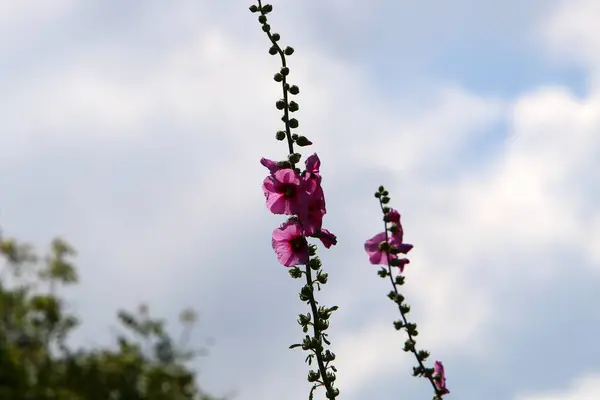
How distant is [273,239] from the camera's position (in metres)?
5.44

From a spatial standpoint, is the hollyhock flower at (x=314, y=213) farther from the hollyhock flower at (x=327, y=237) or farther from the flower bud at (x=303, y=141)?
the flower bud at (x=303, y=141)

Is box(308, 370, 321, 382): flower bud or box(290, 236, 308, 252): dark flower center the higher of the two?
box(290, 236, 308, 252): dark flower center

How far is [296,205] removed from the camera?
5.05 m

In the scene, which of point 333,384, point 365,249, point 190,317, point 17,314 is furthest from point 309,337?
point 17,314

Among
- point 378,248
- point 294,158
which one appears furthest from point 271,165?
point 378,248

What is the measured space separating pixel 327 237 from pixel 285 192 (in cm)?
40

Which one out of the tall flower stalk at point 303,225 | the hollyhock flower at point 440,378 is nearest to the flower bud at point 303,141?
the tall flower stalk at point 303,225

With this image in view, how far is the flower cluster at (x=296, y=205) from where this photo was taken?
5066 mm

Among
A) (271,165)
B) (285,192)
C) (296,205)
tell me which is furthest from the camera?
(271,165)

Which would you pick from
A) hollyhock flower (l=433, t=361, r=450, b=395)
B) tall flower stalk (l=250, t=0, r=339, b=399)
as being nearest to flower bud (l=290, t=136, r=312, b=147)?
tall flower stalk (l=250, t=0, r=339, b=399)

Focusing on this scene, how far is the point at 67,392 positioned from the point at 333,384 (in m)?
3.06

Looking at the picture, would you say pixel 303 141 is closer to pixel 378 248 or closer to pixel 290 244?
pixel 290 244

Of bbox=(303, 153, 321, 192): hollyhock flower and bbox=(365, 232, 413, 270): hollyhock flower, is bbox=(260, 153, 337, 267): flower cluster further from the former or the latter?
bbox=(365, 232, 413, 270): hollyhock flower

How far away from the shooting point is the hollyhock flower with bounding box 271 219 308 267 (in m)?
5.22
